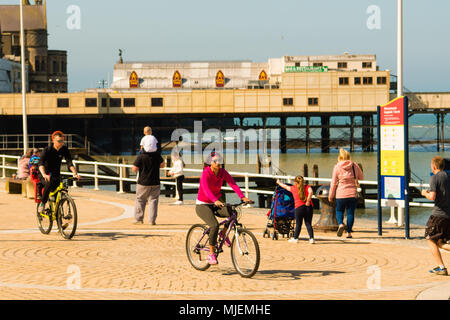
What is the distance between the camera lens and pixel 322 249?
13039mm

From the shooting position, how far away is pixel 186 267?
10.9m

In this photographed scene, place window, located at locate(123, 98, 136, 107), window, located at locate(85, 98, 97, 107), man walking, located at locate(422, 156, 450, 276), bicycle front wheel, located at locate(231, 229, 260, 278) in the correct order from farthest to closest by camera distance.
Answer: window, located at locate(123, 98, 136, 107), window, located at locate(85, 98, 97, 107), man walking, located at locate(422, 156, 450, 276), bicycle front wheel, located at locate(231, 229, 260, 278)

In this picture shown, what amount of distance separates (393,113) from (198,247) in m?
6.14

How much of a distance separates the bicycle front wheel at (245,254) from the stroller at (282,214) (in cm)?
428

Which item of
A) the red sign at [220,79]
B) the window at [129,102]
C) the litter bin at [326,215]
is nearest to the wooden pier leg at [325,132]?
the red sign at [220,79]

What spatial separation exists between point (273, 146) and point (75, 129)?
1218 inches

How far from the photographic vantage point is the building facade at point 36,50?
135 meters

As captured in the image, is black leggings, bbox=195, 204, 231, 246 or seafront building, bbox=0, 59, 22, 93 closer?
black leggings, bbox=195, 204, 231, 246

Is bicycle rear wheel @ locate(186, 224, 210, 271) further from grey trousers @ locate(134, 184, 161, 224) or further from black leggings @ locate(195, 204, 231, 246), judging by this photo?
grey trousers @ locate(134, 184, 161, 224)

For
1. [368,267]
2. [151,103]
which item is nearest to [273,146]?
[151,103]

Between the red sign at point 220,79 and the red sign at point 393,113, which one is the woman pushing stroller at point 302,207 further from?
the red sign at point 220,79

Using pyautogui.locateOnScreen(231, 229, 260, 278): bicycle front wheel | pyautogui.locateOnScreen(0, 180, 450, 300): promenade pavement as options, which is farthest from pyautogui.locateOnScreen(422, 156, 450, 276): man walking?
pyautogui.locateOnScreen(231, 229, 260, 278): bicycle front wheel

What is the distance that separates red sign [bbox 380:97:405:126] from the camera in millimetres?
14562
